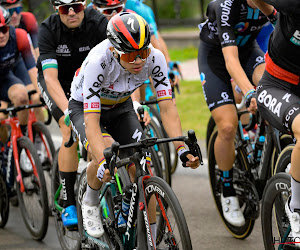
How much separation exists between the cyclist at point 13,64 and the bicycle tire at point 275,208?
3495mm

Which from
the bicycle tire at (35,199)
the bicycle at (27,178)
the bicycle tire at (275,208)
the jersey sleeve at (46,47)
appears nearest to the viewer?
the bicycle tire at (275,208)

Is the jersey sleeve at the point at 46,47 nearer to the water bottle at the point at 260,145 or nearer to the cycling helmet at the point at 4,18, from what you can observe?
the cycling helmet at the point at 4,18

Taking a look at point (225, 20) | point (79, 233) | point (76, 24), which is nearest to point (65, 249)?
point (79, 233)

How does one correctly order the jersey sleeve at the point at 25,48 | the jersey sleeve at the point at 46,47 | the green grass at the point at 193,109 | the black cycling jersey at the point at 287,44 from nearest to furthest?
1. the black cycling jersey at the point at 287,44
2. the jersey sleeve at the point at 46,47
3. the jersey sleeve at the point at 25,48
4. the green grass at the point at 193,109

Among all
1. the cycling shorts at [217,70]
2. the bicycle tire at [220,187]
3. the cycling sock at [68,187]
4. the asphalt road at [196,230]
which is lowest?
the asphalt road at [196,230]

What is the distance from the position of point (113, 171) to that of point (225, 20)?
2.20 m

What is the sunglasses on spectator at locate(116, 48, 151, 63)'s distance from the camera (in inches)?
192

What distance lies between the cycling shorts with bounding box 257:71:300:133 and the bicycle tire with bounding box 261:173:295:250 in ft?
1.17

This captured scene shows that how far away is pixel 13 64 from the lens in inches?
310

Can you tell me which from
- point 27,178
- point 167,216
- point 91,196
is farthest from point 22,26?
point 167,216

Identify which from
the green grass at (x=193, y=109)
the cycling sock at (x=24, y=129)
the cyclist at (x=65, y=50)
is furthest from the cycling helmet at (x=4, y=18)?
the green grass at (x=193, y=109)

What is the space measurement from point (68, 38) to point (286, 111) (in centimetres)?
277

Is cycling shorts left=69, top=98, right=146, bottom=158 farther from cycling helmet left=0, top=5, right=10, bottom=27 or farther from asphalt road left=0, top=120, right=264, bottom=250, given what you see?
cycling helmet left=0, top=5, right=10, bottom=27

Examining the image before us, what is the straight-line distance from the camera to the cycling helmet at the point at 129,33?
4.82m
